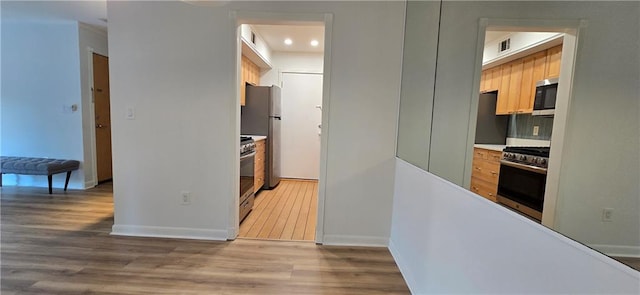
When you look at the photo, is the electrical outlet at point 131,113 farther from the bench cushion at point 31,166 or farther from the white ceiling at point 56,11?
the bench cushion at point 31,166

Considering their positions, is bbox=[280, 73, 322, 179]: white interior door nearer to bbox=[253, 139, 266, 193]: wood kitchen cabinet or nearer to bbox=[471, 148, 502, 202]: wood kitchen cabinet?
bbox=[253, 139, 266, 193]: wood kitchen cabinet

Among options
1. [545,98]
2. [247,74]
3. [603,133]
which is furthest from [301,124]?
[603,133]

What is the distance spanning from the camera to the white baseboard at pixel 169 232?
242 cm

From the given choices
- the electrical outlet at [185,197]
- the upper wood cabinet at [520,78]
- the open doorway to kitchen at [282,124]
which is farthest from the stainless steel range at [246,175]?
the upper wood cabinet at [520,78]

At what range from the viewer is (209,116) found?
231cm

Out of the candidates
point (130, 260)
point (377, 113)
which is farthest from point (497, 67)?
point (130, 260)

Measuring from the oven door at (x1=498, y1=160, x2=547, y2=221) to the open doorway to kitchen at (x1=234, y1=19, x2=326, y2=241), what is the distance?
1.44 m

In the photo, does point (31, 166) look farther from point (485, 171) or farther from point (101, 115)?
point (485, 171)

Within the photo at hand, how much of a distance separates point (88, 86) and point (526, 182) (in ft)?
16.5

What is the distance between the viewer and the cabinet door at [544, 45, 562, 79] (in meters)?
0.98

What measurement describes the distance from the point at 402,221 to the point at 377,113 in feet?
2.92

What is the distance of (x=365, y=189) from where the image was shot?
237 centimetres

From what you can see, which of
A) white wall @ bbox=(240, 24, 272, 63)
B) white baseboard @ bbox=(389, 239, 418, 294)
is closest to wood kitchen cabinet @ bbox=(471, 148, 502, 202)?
white baseboard @ bbox=(389, 239, 418, 294)

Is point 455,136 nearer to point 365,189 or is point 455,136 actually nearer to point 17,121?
point 365,189
